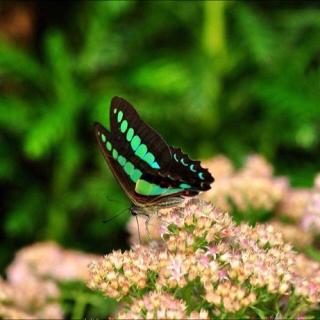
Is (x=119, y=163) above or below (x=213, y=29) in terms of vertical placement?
below

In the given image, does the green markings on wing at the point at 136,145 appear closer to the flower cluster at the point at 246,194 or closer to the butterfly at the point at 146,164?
the butterfly at the point at 146,164

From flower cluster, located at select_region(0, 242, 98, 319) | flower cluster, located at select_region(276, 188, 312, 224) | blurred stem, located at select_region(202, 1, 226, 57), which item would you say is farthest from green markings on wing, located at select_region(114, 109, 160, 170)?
blurred stem, located at select_region(202, 1, 226, 57)

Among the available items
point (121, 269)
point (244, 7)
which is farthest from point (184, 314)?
point (244, 7)

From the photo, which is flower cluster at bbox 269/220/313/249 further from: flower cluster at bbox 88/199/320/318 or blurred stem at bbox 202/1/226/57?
blurred stem at bbox 202/1/226/57

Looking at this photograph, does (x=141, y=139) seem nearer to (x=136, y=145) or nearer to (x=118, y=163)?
(x=136, y=145)

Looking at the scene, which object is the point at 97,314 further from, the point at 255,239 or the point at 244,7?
the point at 244,7

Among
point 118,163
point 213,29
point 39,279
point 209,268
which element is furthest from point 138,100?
point 209,268

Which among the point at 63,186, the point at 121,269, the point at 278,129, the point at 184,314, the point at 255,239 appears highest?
the point at 278,129

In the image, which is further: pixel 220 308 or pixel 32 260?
pixel 32 260
